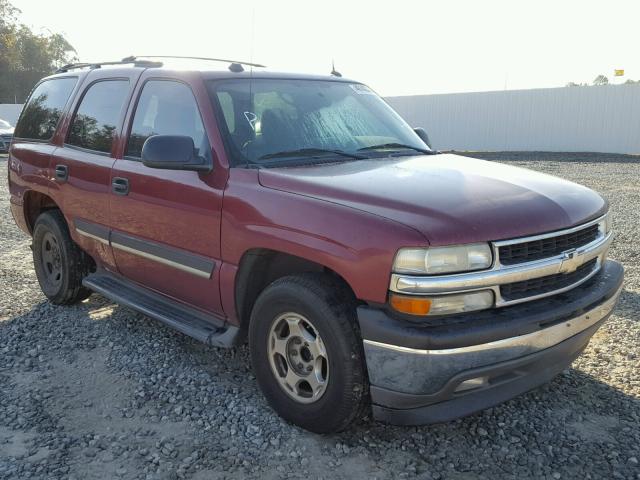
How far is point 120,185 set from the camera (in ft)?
13.8

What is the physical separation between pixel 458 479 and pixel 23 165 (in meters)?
4.52

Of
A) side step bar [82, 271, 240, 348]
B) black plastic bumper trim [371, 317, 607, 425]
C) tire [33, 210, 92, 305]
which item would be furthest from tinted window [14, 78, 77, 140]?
black plastic bumper trim [371, 317, 607, 425]

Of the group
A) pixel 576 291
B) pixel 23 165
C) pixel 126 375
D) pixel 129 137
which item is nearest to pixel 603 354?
pixel 576 291

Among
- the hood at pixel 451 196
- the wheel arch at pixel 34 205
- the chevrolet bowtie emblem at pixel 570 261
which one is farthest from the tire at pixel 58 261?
the chevrolet bowtie emblem at pixel 570 261

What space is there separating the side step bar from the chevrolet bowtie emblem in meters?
1.81

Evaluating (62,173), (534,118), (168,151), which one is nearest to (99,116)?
(62,173)

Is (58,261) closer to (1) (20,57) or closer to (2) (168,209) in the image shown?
(2) (168,209)

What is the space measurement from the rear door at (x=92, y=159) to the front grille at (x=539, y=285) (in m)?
2.86

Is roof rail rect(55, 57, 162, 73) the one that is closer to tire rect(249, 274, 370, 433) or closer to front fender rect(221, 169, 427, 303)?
front fender rect(221, 169, 427, 303)

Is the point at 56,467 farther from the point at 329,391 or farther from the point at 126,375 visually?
the point at 329,391

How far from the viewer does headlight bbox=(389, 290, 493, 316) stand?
269 cm

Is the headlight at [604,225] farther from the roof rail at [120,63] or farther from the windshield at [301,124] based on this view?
the roof rail at [120,63]

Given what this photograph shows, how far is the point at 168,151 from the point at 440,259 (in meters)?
1.65

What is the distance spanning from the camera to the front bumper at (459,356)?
2.66 m
